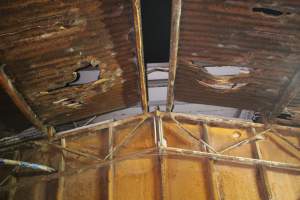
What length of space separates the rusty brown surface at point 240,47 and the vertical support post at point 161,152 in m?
0.80

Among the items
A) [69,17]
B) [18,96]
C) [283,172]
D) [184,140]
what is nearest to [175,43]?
[69,17]

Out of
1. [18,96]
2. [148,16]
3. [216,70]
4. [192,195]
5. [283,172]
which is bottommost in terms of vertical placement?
[192,195]

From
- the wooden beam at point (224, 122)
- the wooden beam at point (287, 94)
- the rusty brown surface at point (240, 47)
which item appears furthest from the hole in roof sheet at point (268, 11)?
the wooden beam at point (224, 122)

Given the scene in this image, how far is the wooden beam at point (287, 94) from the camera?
216 inches

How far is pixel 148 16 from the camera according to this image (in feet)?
21.8

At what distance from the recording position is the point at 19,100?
5.45 m

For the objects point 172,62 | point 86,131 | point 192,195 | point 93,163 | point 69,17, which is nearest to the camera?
point 69,17

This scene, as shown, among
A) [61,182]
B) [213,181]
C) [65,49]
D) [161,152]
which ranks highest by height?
[65,49]

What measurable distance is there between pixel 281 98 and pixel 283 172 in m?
1.73

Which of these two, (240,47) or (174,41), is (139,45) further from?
(240,47)

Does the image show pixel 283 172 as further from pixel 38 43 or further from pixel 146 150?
pixel 38 43

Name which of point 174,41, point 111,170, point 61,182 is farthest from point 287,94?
point 61,182

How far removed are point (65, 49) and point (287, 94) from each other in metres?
4.40

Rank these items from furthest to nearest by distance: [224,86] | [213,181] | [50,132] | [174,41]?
[50,132] < [224,86] < [213,181] < [174,41]
